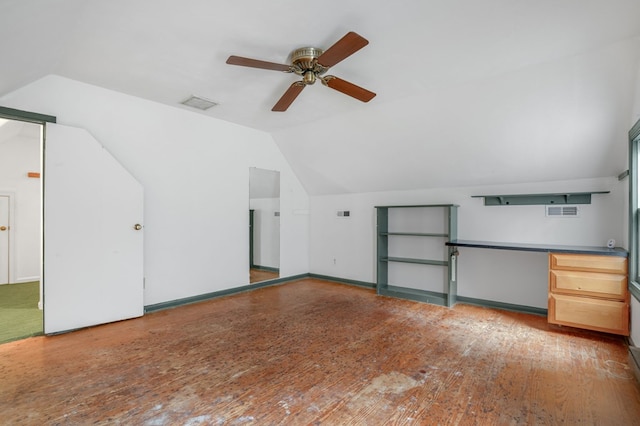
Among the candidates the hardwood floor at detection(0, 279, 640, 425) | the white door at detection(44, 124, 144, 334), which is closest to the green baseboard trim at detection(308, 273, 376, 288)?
the hardwood floor at detection(0, 279, 640, 425)

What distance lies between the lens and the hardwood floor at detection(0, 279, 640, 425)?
6.55ft

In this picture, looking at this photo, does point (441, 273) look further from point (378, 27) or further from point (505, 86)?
point (378, 27)

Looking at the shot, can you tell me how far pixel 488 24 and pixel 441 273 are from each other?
135 inches

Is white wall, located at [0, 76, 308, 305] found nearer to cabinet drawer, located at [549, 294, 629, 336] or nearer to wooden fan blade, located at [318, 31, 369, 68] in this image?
wooden fan blade, located at [318, 31, 369, 68]

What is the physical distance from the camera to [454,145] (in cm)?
407

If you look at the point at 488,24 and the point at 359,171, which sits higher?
the point at 488,24

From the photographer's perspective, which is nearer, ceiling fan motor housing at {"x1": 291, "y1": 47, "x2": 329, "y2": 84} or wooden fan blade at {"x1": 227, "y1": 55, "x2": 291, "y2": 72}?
wooden fan blade at {"x1": 227, "y1": 55, "x2": 291, "y2": 72}

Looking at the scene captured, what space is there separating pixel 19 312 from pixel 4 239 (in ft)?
8.61

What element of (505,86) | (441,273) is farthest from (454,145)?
(441,273)

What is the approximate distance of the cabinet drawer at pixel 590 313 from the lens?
309 cm

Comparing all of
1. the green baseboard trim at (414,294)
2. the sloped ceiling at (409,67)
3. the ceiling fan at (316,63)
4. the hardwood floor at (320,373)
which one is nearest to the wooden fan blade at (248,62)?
the ceiling fan at (316,63)

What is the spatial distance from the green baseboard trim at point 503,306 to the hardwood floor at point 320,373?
0.41 ft

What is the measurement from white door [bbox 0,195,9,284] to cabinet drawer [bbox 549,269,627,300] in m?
8.45

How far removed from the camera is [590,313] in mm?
3236
